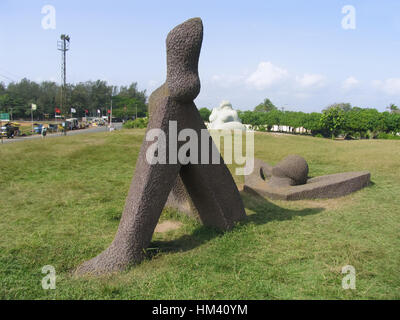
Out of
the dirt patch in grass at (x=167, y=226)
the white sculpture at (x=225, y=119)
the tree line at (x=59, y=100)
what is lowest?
the dirt patch in grass at (x=167, y=226)

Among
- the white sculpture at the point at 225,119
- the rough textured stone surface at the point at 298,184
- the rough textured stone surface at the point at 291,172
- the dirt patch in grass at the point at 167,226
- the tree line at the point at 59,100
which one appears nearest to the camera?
the dirt patch in grass at the point at 167,226

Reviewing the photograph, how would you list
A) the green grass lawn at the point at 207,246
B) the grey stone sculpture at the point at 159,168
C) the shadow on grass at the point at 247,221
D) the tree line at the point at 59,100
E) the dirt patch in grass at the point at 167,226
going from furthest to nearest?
the tree line at the point at 59,100 → the dirt patch in grass at the point at 167,226 → the shadow on grass at the point at 247,221 → the grey stone sculpture at the point at 159,168 → the green grass lawn at the point at 207,246

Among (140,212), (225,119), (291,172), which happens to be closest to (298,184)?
(291,172)

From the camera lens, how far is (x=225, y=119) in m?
25.4

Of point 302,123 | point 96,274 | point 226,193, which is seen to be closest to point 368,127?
point 302,123

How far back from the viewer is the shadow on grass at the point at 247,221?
491cm

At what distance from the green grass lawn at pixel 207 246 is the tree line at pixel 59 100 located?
47.3m

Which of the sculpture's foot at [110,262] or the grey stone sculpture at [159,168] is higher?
the grey stone sculpture at [159,168]

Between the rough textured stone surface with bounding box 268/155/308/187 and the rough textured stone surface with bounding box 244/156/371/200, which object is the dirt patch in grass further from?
the rough textured stone surface with bounding box 268/155/308/187

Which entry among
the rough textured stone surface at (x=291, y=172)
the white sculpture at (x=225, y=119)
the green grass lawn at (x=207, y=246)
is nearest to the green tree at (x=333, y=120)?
the white sculpture at (x=225, y=119)

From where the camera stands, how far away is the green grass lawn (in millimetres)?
3656

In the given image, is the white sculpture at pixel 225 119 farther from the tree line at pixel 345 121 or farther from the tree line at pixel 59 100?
the tree line at pixel 59 100

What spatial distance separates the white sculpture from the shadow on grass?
54.1ft

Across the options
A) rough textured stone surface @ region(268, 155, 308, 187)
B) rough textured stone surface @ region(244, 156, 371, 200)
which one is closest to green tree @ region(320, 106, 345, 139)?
rough textured stone surface @ region(244, 156, 371, 200)
